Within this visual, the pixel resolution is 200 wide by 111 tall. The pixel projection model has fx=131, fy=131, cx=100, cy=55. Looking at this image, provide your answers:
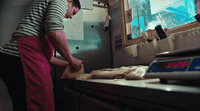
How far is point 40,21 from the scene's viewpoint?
892mm

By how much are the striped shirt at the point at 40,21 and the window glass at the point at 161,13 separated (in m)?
0.84

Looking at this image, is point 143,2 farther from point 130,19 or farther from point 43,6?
point 43,6

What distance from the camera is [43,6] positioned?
89 cm

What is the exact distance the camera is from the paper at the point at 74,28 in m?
1.75

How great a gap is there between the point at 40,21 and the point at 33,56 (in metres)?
0.25

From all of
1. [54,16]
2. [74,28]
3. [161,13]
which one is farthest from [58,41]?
[161,13]

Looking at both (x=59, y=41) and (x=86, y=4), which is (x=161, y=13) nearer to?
(x=86, y=4)

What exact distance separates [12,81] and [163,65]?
0.84 metres

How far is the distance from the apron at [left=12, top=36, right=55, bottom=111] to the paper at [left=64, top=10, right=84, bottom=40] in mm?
888

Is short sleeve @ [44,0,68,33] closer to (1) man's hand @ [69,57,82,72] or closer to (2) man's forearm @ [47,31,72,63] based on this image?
(2) man's forearm @ [47,31,72,63]

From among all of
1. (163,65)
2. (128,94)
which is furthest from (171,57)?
(128,94)

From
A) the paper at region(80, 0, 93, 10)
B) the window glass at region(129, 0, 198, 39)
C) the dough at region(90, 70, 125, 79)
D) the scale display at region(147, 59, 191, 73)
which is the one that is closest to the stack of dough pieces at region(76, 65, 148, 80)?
the dough at region(90, 70, 125, 79)

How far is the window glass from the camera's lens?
1.21m

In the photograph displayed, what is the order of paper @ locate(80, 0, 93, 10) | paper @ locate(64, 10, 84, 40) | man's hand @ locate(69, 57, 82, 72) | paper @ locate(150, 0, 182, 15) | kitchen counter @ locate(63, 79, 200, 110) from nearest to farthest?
kitchen counter @ locate(63, 79, 200, 110), man's hand @ locate(69, 57, 82, 72), paper @ locate(150, 0, 182, 15), paper @ locate(64, 10, 84, 40), paper @ locate(80, 0, 93, 10)
